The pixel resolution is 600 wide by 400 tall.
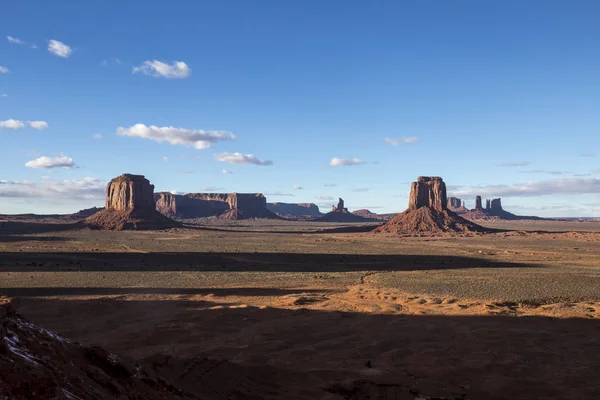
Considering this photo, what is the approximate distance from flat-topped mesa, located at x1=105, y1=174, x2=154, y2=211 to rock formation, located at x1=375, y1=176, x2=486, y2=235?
7709 cm

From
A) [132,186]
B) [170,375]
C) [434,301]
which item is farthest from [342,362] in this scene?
[132,186]

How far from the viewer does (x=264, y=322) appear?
1906 centimetres

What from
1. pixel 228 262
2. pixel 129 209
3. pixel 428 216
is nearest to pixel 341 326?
pixel 228 262

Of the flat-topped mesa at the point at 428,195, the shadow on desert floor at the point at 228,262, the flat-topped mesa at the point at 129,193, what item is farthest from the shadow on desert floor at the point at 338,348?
the flat-topped mesa at the point at 129,193

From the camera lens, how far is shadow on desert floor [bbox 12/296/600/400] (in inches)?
445

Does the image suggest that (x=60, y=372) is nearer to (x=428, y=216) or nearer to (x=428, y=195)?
(x=428, y=216)

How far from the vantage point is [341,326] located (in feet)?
60.5

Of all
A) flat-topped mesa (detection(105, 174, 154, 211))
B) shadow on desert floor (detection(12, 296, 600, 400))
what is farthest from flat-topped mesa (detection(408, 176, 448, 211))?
shadow on desert floor (detection(12, 296, 600, 400))

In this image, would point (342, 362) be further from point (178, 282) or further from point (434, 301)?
point (178, 282)

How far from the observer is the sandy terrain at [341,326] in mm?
11734

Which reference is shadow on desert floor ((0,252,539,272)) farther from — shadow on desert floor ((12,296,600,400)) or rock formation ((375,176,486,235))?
rock formation ((375,176,486,235))

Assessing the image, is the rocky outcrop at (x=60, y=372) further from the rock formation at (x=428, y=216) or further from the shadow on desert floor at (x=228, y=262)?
the rock formation at (x=428, y=216)

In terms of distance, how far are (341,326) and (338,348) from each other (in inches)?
129

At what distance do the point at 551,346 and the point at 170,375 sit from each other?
43.8 feet
